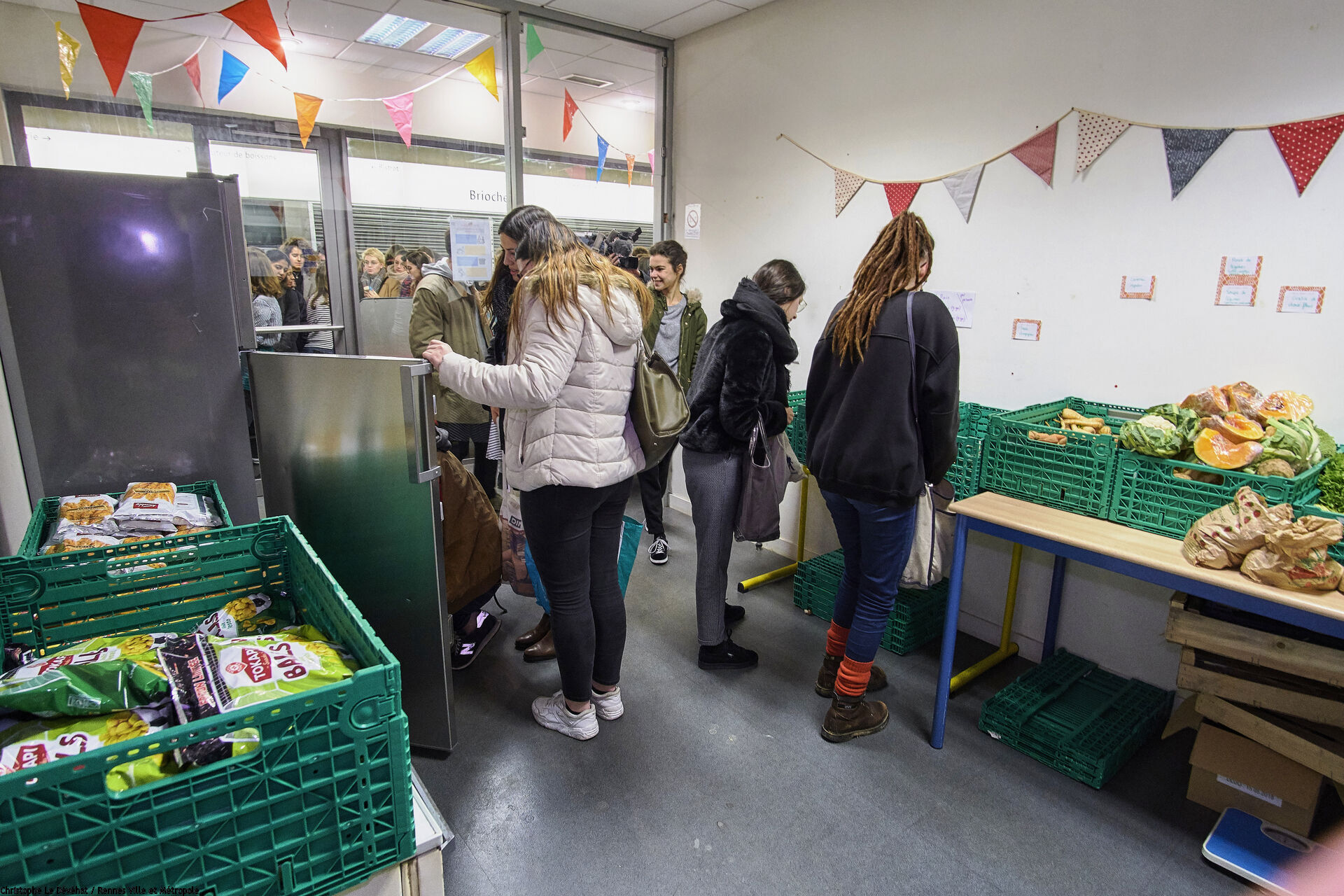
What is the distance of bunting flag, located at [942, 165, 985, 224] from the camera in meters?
2.91

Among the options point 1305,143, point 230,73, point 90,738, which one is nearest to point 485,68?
point 230,73

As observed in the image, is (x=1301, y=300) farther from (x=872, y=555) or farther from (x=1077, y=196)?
(x=872, y=555)

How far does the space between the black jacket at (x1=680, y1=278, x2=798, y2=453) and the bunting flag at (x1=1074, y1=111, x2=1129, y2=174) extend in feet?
4.21

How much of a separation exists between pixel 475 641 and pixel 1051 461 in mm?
2163

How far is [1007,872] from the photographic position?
1.81m

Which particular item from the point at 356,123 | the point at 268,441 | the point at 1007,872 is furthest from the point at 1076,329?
the point at 356,123

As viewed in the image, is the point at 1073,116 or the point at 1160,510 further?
the point at 1073,116

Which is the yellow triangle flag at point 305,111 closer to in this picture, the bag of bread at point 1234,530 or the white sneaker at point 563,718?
the white sneaker at point 563,718

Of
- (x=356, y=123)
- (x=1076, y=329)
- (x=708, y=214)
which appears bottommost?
(x=1076, y=329)

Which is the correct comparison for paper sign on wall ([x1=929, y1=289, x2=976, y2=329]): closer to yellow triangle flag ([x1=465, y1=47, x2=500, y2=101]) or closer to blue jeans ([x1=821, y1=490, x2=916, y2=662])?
blue jeans ([x1=821, y1=490, x2=916, y2=662])

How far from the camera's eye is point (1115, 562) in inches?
75.7

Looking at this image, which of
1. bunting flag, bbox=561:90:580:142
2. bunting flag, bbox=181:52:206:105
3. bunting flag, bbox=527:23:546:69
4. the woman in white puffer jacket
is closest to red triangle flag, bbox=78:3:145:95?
bunting flag, bbox=181:52:206:105

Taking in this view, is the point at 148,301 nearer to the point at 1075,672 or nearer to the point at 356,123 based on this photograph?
the point at 356,123

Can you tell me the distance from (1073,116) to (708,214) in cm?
205
